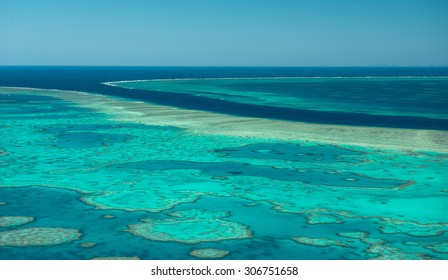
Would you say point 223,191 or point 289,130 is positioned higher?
point 289,130

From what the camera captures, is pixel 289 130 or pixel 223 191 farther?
pixel 289 130

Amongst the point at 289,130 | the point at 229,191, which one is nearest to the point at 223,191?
the point at 229,191

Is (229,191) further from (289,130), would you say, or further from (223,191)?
(289,130)

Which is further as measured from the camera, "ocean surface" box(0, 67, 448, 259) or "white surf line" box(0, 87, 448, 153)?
"white surf line" box(0, 87, 448, 153)

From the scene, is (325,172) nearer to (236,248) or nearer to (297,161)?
(297,161)

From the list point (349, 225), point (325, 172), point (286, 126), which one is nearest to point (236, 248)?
point (349, 225)

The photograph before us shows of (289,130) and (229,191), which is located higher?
(289,130)
